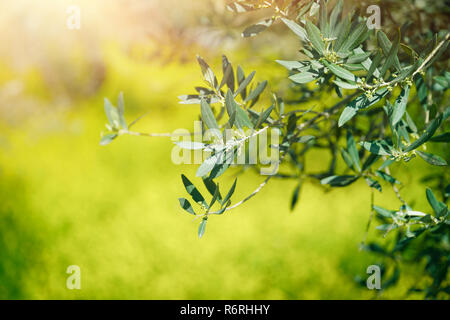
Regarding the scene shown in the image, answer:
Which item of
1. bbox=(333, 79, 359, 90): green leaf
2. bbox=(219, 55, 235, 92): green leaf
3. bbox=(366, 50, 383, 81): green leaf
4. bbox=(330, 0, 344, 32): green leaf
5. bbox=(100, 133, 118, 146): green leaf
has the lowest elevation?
bbox=(333, 79, 359, 90): green leaf

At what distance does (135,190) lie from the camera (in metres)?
3.00

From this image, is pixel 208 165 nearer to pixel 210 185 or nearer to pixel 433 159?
pixel 210 185

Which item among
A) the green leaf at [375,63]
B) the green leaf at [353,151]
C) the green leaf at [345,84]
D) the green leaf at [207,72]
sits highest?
the green leaf at [207,72]

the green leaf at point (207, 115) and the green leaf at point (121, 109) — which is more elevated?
the green leaf at point (121, 109)

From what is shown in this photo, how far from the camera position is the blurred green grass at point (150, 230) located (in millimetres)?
2193

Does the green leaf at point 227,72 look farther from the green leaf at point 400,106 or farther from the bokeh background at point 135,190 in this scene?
the bokeh background at point 135,190

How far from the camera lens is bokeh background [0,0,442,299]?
1.81 metres

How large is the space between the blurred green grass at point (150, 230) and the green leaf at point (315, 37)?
1.07 meters

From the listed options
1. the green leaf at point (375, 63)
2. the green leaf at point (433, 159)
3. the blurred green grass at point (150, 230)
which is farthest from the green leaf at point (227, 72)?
the blurred green grass at point (150, 230)

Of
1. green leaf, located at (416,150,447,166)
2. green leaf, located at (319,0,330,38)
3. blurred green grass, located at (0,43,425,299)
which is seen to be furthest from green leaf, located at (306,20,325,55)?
blurred green grass, located at (0,43,425,299)

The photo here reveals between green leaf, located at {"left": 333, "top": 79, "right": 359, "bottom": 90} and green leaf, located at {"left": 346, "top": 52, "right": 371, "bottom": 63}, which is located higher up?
green leaf, located at {"left": 346, "top": 52, "right": 371, "bottom": 63}

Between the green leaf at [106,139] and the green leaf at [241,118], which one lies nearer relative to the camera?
the green leaf at [241,118]

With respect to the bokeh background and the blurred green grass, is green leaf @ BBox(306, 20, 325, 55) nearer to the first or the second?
the bokeh background

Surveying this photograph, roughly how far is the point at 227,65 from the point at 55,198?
264 cm
